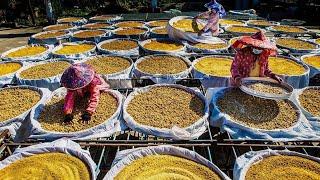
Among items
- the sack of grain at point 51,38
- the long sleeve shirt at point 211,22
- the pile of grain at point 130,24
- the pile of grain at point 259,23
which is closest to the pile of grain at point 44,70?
the sack of grain at point 51,38

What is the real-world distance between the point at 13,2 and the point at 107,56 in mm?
13183

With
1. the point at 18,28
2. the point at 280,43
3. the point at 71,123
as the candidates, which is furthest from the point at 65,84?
the point at 18,28

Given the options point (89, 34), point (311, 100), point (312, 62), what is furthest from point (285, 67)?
point (89, 34)

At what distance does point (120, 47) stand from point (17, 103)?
3432 millimetres

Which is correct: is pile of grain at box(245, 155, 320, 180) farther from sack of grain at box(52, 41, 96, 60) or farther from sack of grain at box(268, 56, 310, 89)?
sack of grain at box(52, 41, 96, 60)

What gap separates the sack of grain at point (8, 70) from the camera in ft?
19.6

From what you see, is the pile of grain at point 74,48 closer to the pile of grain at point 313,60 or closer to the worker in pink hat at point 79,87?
the worker in pink hat at point 79,87

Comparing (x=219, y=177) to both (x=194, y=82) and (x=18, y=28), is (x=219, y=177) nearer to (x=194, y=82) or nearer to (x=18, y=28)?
(x=194, y=82)

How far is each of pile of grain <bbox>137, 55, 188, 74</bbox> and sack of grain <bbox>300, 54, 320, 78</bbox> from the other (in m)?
2.74

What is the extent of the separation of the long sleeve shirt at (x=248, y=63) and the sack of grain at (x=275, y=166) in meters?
1.64

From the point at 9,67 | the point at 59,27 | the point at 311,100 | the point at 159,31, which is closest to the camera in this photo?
the point at 311,100

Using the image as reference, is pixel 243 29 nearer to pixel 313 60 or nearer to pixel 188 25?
pixel 188 25

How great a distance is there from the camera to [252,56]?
182 inches

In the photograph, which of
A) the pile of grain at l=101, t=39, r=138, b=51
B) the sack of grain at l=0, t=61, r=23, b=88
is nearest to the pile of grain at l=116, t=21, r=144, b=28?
the pile of grain at l=101, t=39, r=138, b=51
